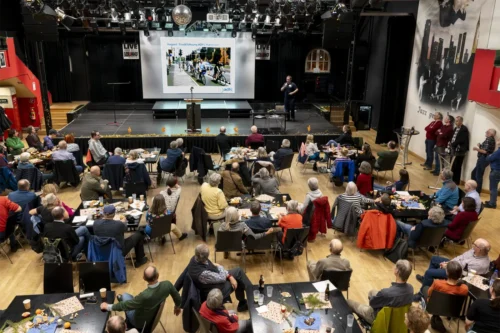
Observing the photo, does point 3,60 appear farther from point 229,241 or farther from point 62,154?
point 229,241

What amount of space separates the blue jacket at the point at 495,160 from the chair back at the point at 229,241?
617 cm

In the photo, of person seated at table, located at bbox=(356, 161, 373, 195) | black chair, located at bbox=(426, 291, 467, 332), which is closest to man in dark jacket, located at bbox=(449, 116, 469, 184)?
person seated at table, located at bbox=(356, 161, 373, 195)

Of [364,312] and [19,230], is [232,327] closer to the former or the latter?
[364,312]

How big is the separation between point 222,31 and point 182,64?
7.55 feet

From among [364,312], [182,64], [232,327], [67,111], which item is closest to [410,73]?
[182,64]

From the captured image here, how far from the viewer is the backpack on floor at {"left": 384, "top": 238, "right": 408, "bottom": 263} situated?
633cm

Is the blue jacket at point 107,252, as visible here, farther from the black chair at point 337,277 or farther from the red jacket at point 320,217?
the red jacket at point 320,217

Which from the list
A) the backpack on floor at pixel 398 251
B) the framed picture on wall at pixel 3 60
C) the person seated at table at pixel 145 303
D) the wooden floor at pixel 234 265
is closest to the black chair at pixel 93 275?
the person seated at table at pixel 145 303

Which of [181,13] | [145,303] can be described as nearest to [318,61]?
[181,13]

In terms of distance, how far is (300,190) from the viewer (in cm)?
1020

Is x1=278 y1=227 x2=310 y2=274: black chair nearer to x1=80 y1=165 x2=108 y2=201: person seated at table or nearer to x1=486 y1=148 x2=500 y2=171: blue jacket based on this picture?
x1=80 y1=165 x2=108 y2=201: person seated at table

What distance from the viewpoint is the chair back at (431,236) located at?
6352 millimetres

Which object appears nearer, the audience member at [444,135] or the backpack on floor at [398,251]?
the backpack on floor at [398,251]

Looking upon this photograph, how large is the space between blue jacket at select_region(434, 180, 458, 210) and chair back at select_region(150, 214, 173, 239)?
480 cm
